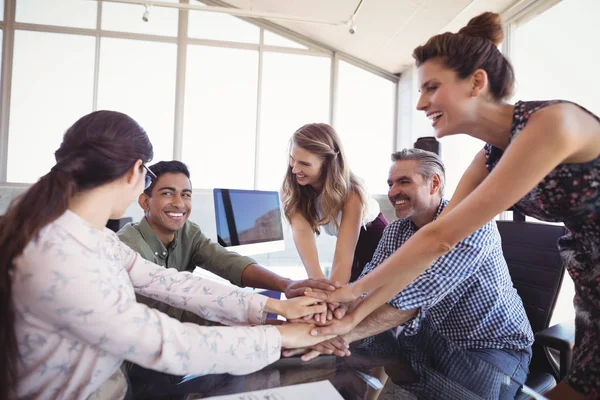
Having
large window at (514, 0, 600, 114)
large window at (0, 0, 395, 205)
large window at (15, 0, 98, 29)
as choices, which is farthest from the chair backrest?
large window at (15, 0, 98, 29)

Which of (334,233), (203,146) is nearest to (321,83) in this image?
(203,146)

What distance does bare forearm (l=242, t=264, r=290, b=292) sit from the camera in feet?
5.10

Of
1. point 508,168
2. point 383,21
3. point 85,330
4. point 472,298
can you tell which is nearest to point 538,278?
point 472,298

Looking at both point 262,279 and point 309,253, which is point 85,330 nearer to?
point 262,279

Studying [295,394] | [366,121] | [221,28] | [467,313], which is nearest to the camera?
[295,394]

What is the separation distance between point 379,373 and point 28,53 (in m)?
5.80

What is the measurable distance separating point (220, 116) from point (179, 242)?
365cm

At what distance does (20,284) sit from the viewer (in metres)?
0.67

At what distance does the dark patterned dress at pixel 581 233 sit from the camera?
2.77ft

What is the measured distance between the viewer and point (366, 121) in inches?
220

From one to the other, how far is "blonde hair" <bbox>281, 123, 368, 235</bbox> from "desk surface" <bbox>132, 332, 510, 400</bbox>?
93 centimetres

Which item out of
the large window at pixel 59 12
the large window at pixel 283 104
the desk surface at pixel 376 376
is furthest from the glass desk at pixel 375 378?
the large window at pixel 59 12

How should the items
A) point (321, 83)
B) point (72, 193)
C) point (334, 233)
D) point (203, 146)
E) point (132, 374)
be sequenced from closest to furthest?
point (72, 193), point (132, 374), point (334, 233), point (203, 146), point (321, 83)

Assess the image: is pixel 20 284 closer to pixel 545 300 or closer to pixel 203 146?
pixel 545 300
